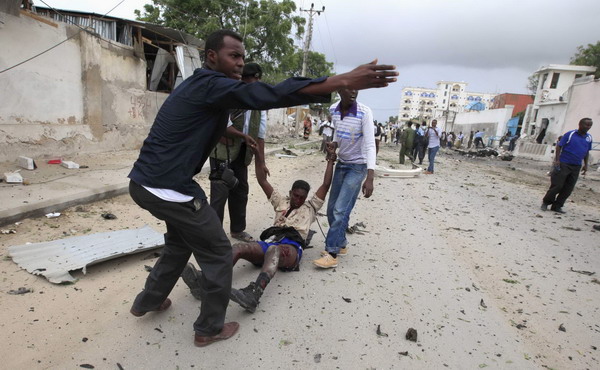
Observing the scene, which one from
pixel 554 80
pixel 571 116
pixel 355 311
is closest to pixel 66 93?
pixel 355 311

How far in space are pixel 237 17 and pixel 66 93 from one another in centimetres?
1350

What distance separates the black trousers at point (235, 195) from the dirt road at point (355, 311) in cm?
61

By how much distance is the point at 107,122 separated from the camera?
9109 mm

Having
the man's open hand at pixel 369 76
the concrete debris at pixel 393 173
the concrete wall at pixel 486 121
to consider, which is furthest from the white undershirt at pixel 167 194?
the concrete wall at pixel 486 121

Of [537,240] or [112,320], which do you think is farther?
[537,240]

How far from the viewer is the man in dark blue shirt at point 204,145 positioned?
164 centimetres

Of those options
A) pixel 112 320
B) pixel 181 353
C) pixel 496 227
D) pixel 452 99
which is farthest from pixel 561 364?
pixel 452 99

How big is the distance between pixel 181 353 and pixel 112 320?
2.13 ft

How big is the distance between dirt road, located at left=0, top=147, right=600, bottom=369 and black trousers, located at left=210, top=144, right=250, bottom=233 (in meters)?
0.61

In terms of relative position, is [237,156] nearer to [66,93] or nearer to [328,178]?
[328,178]

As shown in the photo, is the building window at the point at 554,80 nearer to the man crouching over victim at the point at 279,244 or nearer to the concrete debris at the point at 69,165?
the man crouching over victim at the point at 279,244

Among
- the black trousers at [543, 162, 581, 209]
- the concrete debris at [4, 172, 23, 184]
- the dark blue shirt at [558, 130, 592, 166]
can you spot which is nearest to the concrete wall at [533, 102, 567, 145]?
the dark blue shirt at [558, 130, 592, 166]

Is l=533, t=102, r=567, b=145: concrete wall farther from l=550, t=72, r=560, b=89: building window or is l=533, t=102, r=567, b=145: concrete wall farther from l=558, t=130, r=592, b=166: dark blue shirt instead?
l=558, t=130, r=592, b=166: dark blue shirt

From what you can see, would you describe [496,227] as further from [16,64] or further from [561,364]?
[16,64]
